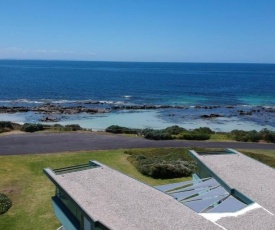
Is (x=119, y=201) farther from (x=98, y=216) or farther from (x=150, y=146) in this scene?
(x=150, y=146)

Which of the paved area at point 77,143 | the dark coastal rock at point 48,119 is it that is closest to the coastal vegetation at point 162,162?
the paved area at point 77,143

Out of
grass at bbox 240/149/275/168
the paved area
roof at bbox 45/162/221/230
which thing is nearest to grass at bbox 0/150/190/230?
the paved area

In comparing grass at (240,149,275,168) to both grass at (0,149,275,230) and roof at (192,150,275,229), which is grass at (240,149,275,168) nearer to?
grass at (0,149,275,230)

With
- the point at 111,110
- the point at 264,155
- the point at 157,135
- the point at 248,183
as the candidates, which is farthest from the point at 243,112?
the point at 248,183

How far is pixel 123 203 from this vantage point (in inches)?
424

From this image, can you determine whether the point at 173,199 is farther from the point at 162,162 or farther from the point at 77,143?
the point at 77,143

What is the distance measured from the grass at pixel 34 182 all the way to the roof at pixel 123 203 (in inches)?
246

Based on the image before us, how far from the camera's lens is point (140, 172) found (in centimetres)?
2683

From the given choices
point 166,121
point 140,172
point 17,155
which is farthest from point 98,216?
point 166,121

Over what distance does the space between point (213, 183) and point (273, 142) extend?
2859cm

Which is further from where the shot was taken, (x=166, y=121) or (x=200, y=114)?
(x=200, y=114)

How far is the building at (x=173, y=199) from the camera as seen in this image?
962 cm

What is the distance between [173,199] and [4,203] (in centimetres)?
1262

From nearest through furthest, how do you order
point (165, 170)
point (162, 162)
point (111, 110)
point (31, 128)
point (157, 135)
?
point (165, 170), point (162, 162), point (157, 135), point (31, 128), point (111, 110)
